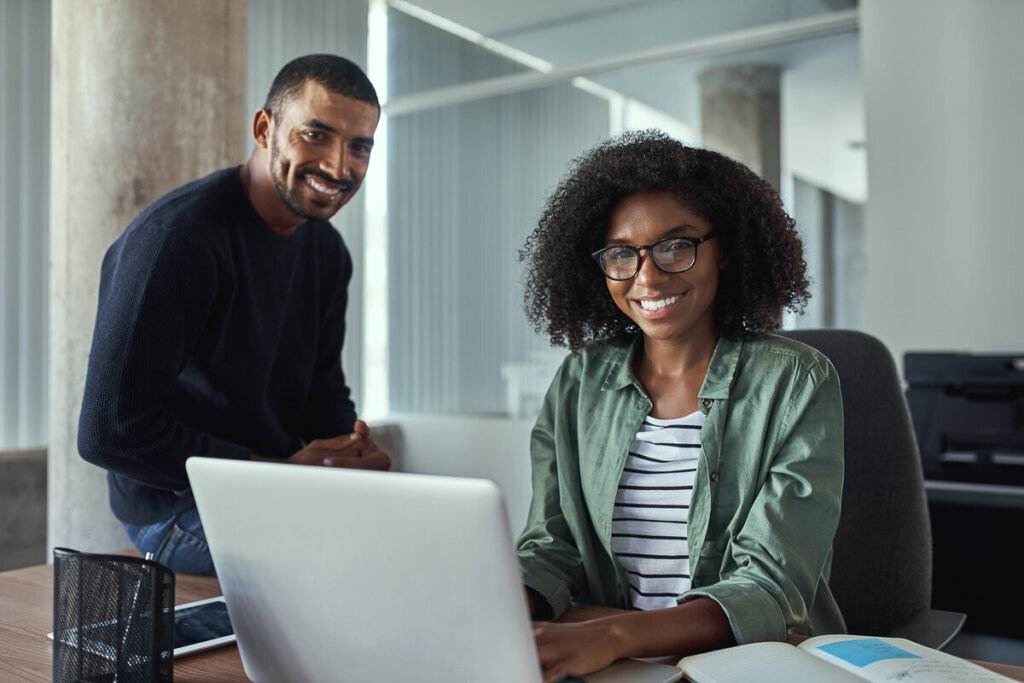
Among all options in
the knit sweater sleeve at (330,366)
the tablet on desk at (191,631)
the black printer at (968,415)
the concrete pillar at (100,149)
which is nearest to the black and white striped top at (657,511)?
the tablet on desk at (191,631)

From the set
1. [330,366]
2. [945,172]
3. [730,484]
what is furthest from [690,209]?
[945,172]

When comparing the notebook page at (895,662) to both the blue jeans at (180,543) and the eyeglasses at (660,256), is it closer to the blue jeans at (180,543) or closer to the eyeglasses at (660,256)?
the eyeglasses at (660,256)

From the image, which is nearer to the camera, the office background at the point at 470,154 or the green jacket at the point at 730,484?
the green jacket at the point at 730,484

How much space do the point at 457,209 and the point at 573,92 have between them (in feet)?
2.86

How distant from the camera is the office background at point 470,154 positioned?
233 centimetres

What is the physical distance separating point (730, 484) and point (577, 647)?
48 cm

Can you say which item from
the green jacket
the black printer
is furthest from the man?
the black printer

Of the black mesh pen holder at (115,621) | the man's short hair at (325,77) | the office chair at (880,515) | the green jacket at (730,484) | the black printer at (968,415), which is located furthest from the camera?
the black printer at (968,415)

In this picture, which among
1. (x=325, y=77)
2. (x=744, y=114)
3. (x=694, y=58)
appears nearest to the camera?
(x=325, y=77)

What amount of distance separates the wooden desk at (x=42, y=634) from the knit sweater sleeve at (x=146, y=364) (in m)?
0.19

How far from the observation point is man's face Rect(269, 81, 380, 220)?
167cm

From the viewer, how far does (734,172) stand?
143 centimetres

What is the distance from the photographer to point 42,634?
1.06 metres

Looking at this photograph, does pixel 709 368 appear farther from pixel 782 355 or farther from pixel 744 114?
pixel 744 114
